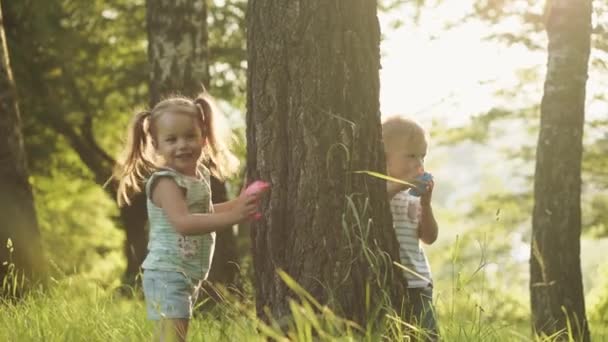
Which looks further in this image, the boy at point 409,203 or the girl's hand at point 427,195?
the boy at point 409,203

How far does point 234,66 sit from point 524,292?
12.5 m

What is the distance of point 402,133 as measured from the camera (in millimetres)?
5160

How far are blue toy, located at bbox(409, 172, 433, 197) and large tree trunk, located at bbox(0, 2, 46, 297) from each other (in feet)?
15.2

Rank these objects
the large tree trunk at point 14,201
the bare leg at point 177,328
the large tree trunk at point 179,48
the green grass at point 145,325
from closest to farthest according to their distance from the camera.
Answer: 1. the green grass at point 145,325
2. the bare leg at point 177,328
3. the large tree trunk at point 14,201
4. the large tree trunk at point 179,48

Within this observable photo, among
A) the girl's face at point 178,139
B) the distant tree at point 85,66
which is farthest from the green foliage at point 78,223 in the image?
the girl's face at point 178,139

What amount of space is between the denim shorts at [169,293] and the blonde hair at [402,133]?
134 cm

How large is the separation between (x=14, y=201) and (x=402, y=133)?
466cm

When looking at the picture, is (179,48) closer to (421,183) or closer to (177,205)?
(177,205)

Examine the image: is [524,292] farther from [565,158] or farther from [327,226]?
[327,226]

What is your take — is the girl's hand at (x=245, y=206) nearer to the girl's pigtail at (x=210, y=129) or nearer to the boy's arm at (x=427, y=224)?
the girl's pigtail at (x=210, y=129)

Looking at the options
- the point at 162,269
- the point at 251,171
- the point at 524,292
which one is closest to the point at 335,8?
the point at 251,171

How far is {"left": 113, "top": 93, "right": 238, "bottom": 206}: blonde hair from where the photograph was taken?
496 cm

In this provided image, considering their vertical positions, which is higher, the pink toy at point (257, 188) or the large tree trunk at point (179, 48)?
the large tree trunk at point (179, 48)

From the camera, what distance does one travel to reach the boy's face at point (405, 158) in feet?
16.8
